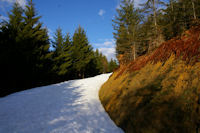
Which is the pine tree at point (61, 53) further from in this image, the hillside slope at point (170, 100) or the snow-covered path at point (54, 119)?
the hillside slope at point (170, 100)

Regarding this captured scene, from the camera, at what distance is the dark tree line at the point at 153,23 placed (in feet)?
32.0

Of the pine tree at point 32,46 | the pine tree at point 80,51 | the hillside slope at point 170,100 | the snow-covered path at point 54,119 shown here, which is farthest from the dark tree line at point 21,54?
the hillside slope at point 170,100

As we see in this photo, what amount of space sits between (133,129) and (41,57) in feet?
45.6

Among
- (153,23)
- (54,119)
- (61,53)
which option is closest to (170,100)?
(54,119)

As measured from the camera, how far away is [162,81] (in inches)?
137

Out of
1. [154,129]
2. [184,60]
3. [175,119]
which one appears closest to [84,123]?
[154,129]

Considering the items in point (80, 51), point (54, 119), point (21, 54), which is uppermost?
point (80, 51)

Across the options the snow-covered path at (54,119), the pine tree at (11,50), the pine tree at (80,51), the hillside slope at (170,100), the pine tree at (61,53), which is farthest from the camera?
the pine tree at (80,51)

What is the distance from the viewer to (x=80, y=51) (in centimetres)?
2317

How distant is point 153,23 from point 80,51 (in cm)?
1593

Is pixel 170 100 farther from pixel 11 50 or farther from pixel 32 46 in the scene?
pixel 32 46

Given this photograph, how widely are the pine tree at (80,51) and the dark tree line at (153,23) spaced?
7.96m

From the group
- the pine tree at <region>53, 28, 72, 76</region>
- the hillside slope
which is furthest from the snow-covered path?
the pine tree at <region>53, 28, 72, 76</region>

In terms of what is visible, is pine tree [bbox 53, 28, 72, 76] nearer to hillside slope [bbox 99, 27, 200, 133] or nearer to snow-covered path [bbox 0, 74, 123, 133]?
snow-covered path [bbox 0, 74, 123, 133]
